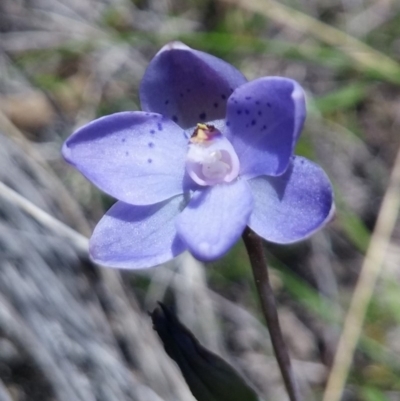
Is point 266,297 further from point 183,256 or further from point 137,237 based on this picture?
point 183,256

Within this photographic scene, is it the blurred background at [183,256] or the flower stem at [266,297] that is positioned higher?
the flower stem at [266,297]

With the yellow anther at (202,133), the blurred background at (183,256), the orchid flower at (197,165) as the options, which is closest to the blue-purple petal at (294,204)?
the orchid flower at (197,165)

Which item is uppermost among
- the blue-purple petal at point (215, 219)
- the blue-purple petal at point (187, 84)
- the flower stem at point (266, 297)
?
the blue-purple petal at point (187, 84)

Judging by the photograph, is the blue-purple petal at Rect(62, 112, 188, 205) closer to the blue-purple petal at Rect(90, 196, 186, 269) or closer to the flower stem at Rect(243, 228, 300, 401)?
the blue-purple petal at Rect(90, 196, 186, 269)

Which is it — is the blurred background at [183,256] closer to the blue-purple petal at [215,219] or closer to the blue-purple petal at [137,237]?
the blue-purple petal at [137,237]

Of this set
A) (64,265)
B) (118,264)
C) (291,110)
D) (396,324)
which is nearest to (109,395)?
(64,265)

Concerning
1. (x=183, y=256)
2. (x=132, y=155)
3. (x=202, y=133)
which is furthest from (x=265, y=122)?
(x=183, y=256)
